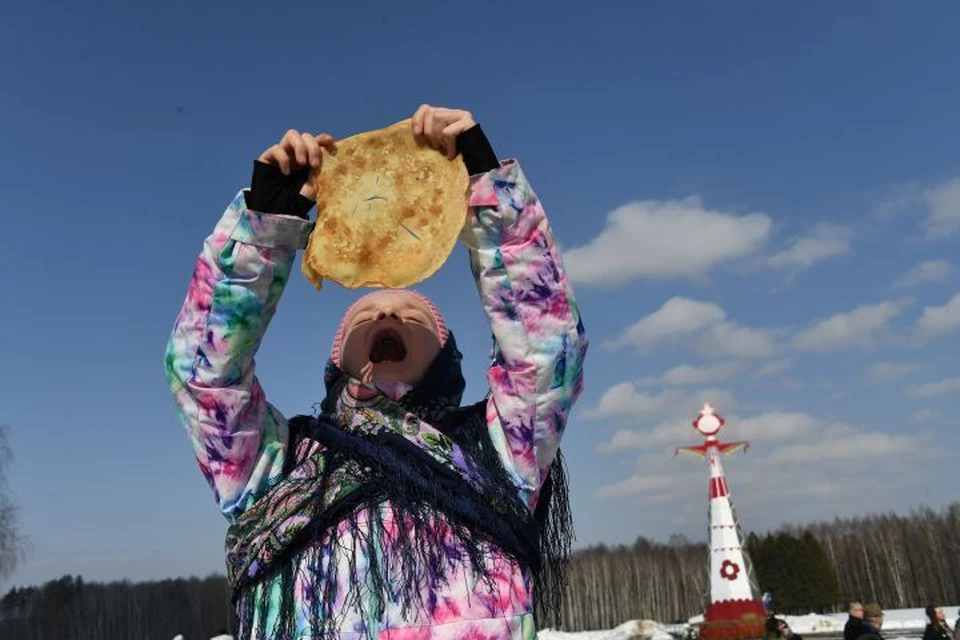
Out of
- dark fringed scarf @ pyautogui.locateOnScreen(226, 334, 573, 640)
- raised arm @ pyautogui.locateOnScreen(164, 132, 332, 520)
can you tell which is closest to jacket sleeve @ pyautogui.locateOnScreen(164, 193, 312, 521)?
raised arm @ pyautogui.locateOnScreen(164, 132, 332, 520)

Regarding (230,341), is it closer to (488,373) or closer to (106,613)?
(488,373)

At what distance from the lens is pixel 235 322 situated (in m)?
1.82

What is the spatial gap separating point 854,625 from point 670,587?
46573mm

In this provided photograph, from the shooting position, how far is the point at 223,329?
5.97 feet

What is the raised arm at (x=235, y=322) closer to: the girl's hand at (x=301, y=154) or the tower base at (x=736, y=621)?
the girl's hand at (x=301, y=154)

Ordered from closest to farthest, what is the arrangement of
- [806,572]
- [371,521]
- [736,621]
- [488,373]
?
[371,521], [488,373], [736,621], [806,572]

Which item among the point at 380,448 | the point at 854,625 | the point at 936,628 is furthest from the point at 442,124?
the point at 936,628

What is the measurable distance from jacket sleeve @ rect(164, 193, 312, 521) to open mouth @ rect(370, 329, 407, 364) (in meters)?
0.42

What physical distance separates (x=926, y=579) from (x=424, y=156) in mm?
50119

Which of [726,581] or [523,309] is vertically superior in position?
[523,309]

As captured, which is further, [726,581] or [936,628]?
[726,581]

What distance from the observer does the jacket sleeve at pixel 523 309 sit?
6.27 feet

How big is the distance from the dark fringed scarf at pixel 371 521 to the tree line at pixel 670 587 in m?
32.5

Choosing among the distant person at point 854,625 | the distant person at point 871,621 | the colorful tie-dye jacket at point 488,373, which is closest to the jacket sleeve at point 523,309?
the colorful tie-dye jacket at point 488,373
